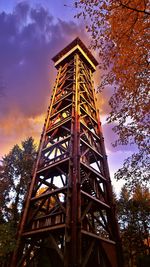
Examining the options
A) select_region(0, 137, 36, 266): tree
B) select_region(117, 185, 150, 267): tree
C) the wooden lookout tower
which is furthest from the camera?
select_region(117, 185, 150, 267): tree

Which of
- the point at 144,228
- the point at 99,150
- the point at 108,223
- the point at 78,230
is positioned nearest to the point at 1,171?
the point at 99,150

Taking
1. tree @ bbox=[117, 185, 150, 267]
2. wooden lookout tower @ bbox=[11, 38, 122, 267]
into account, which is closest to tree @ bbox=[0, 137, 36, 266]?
wooden lookout tower @ bbox=[11, 38, 122, 267]

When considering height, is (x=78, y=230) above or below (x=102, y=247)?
above

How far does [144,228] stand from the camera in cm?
2581

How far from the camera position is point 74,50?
51.3 ft

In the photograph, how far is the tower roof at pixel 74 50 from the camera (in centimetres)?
1578

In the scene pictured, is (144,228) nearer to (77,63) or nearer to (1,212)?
(1,212)

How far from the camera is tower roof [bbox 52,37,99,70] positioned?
15.8m

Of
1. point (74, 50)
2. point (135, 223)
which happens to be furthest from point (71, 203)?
point (135, 223)

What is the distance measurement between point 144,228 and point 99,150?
21.5 m

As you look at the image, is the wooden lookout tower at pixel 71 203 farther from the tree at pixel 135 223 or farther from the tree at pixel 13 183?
the tree at pixel 135 223

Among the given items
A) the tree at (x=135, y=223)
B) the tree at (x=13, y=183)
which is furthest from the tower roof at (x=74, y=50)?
the tree at (x=135, y=223)

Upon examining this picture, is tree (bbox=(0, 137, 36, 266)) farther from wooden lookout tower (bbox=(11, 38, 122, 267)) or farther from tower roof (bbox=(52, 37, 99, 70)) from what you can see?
tower roof (bbox=(52, 37, 99, 70))

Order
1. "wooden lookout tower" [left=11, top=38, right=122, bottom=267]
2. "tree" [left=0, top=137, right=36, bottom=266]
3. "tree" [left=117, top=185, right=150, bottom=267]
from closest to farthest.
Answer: "wooden lookout tower" [left=11, top=38, right=122, bottom=267] < "tree" [left=0, top=137, right=36, bottom=266] < "tree" [left=117, top=185, right=150, bottom=267]
